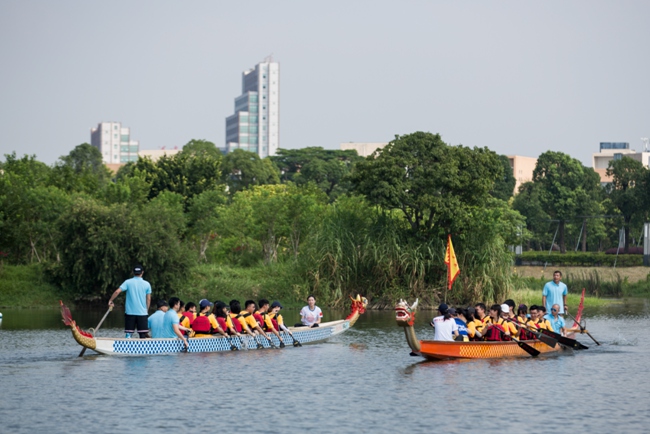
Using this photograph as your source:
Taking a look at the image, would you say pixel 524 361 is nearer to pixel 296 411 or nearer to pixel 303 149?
pixel 296 411

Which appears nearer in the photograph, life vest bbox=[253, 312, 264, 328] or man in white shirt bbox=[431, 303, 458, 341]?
man in white shirt bbox=[431, 303, 458, 341]

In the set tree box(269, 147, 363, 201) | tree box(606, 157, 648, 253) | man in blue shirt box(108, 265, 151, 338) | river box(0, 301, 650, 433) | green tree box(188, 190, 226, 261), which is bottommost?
river box(0, 301, 650, 433)

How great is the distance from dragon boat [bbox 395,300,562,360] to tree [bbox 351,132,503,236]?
20.7m

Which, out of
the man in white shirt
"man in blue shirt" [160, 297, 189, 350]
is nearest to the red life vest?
the man in white shirt

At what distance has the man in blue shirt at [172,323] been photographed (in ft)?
83.0

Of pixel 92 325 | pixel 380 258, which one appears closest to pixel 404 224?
pixel 380 258

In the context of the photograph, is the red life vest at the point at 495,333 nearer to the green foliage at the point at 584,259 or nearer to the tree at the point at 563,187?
the green foliage at the point at 584,259

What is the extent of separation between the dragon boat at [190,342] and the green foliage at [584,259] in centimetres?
4859

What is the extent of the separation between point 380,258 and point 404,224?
2.93 metres

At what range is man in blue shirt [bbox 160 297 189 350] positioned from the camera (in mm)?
25297

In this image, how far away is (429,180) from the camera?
153 feet

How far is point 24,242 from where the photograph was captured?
5797 centimetres

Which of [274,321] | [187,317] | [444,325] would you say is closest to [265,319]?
[274,321]

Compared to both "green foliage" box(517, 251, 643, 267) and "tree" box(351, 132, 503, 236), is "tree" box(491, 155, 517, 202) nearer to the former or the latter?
"green foliage" box(517, 251, 643, 267)
